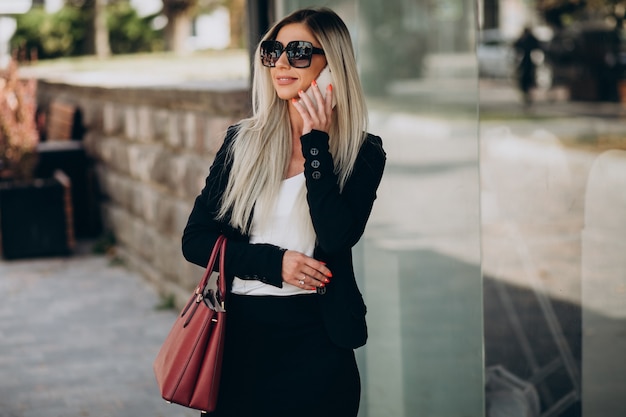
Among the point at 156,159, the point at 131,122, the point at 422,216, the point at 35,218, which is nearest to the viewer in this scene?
the point at 422,216

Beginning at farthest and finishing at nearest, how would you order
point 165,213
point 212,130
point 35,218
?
1. point 35,218
2. point 165,213
3. point 212,130

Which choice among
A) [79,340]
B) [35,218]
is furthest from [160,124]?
[35,218]

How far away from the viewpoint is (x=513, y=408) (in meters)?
4.06

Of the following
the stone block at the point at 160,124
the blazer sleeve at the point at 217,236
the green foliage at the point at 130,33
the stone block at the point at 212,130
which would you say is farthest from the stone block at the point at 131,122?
the green foliage at the point at 130,33

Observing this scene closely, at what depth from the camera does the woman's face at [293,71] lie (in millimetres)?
2721

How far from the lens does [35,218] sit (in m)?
9.76

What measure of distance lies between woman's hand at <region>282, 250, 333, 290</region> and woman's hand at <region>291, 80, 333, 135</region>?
1.10 feet

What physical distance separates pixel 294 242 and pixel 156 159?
5450mm

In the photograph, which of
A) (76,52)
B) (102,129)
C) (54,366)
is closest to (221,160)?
(54,366)

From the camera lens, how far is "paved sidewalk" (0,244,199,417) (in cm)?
543

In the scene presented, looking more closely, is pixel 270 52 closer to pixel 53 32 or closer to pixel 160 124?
pixel 160 124

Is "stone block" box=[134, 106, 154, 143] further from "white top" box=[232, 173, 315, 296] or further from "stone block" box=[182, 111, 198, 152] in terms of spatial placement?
"white top" box=[232, 173, 315, 296]

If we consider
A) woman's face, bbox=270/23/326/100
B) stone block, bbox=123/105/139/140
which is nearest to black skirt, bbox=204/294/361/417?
woman's face, bbox=270/23/326/100

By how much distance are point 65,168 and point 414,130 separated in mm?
7171
